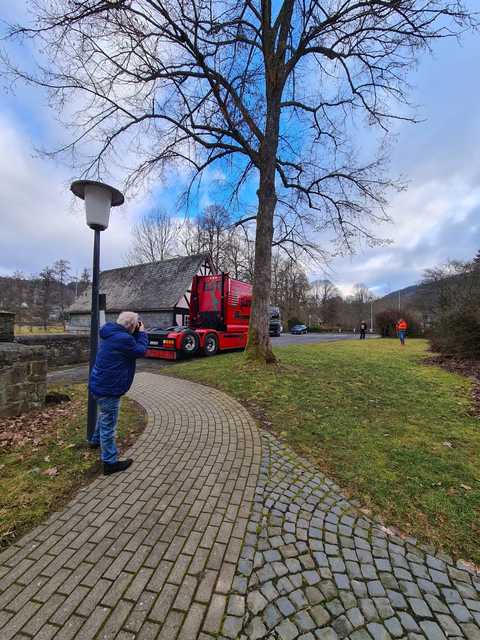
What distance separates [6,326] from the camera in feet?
17.3

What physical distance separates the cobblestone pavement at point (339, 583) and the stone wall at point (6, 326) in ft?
17.9

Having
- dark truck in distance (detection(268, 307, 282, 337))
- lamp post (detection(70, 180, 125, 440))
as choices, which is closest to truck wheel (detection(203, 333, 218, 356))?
lamp post (detection(70, 180, 125, 440))

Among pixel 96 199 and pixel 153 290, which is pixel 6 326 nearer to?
pixel 96 199

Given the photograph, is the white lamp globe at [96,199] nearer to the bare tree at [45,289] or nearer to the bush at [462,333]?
the bush at [462,333]

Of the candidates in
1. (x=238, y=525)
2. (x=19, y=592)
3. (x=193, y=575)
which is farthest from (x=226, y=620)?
(x=19, y=592)

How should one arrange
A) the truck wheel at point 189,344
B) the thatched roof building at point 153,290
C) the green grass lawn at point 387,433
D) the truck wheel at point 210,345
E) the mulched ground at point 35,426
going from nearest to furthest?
the green grass lawn at point 387,433, the mulched ground at point 35,426, the truck wheel at point 189,344, the truck wheel at point 210,345, the thatched roof building at point 153,290

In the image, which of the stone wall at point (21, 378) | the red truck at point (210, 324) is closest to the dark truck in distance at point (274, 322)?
the red truck at point (210, 324)

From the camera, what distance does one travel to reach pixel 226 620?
5.21 feet

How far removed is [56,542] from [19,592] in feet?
1.30

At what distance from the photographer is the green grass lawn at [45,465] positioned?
2431mm

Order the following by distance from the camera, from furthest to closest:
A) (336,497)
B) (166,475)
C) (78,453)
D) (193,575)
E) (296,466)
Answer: (78,453) → (296,466) → (166,475) → (336,497) → (193,575)

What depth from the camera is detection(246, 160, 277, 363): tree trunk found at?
322 inches

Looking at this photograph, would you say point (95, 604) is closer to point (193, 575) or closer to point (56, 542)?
point (193, 575)

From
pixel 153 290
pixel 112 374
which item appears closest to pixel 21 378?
pixel 112 374
